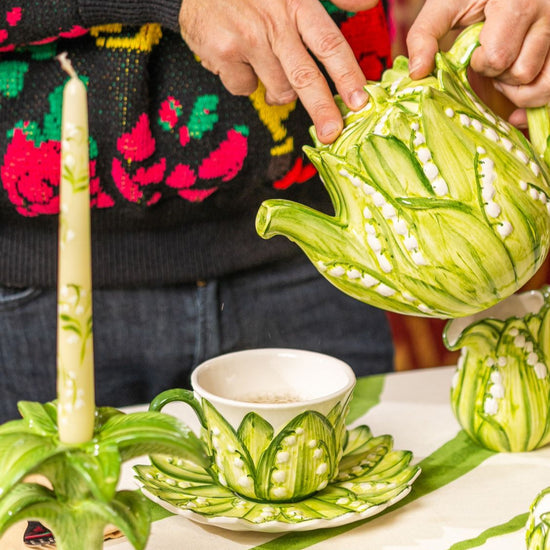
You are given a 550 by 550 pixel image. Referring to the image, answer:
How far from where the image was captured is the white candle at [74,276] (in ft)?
1.09

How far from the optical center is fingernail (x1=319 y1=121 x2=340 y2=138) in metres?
0.51

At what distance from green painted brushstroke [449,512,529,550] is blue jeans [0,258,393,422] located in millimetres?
436

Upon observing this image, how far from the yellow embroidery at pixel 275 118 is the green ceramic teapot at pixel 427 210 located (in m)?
0.24

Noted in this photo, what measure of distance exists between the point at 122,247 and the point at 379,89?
0.40 m

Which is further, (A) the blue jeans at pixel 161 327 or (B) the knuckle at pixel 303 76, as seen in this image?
(A) the blue jeans at pixel 161 327

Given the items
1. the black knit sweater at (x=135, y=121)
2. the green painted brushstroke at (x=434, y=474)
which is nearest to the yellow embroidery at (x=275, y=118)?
the black knit sweater at (x=135, y=121)

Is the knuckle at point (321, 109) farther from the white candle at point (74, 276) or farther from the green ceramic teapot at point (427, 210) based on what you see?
the white candle at point (74, 276)

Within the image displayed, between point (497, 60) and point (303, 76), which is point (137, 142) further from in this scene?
point (497, 60)

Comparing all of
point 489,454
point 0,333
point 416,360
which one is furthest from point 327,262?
point 416,360

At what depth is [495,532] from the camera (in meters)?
0.49

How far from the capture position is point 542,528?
400 mm

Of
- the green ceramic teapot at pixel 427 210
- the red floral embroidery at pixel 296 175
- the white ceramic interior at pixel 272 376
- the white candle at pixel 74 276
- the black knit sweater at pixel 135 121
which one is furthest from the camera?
the red floral embroidery at pixel 296 175

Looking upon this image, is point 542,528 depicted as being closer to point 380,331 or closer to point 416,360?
point 380,331

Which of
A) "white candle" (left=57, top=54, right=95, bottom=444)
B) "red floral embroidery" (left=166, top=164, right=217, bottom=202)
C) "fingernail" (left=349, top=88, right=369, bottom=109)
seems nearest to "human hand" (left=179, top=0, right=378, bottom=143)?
"fingernail" (left=349, top=88, right=369, bottom=109)
